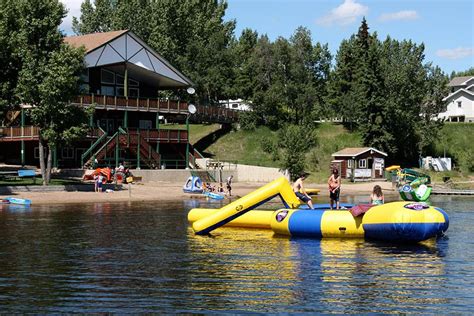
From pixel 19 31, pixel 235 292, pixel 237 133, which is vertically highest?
pixel 19 31

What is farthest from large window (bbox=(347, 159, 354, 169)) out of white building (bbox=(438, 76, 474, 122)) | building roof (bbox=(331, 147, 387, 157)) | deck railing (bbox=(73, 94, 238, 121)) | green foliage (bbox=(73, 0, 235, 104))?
white building (bbox=(438, 76, 474, 122))

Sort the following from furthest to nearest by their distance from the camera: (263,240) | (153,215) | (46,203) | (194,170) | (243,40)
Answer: (243,40) < (194,170) < (46,203) < (153,215) < (263,240)

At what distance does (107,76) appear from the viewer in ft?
205

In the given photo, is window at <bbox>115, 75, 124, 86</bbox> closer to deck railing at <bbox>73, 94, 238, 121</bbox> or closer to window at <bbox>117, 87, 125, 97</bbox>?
window at <bbox>117, 87, 125, 97</bbox>

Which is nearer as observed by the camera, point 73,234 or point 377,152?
point 73,234

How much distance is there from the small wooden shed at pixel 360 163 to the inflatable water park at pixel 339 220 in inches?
1636

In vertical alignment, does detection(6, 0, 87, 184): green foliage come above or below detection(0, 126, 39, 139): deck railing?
above

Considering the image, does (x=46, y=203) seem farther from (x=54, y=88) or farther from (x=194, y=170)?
(x=194, y=170)

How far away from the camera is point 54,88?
43.2 metres

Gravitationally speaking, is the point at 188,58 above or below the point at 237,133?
above

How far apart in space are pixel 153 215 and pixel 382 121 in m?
43.7

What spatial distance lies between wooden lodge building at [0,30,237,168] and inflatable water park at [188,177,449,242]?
104 feet

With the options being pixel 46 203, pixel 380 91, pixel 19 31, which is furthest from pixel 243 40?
pixel 46 203

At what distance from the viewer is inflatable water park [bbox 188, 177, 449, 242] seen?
2075 cm
